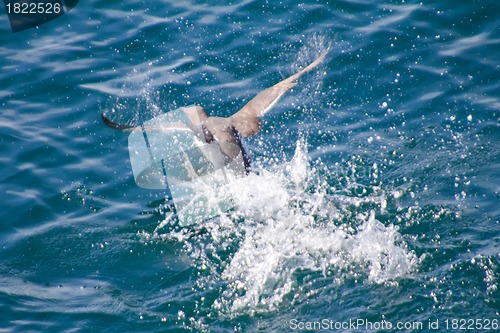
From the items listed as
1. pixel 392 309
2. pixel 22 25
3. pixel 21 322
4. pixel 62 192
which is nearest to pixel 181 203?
pixel 62 192

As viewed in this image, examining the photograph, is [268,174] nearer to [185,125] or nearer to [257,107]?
[257,107]

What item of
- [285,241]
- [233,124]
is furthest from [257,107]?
[285,241]

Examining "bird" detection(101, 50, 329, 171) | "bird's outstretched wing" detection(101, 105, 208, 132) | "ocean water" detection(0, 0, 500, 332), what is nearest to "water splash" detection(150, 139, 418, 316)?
"ocean water" detection(0, 0, 500, 332)

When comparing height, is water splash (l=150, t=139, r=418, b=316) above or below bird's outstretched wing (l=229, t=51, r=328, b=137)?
below

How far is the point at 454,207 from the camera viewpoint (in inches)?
268

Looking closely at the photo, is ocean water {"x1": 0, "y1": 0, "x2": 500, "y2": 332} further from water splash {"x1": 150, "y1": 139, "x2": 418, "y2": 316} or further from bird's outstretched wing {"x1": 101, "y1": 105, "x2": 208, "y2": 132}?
bird's outstretched wing {"x1": 101, "y1": 105, "x2": 208, "y2": 132}

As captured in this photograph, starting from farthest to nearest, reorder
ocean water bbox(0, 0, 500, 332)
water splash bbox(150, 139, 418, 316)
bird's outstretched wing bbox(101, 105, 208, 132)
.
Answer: bird's outstretched wing bbox(101, 105, 208, 132) < water splash bbox(150, 139, 418, 316) < ocean water bbox(0, 0, 500, 332)

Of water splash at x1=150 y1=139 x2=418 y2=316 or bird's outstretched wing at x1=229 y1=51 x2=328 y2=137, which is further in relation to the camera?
bird's outstretched wing at x1=229 y1=51 x2=328 y2=137

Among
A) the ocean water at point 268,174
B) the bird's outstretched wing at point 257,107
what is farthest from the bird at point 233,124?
the ocean water at point 268,174

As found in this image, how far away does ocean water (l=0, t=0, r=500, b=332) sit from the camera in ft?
19.5

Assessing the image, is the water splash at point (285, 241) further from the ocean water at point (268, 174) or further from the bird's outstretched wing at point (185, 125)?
the bird's outstretched wing at point (185, 125)

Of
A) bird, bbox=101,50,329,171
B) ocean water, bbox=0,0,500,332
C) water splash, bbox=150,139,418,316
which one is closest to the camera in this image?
ocean water, bbox=0,0,500,332

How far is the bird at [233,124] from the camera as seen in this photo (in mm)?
7789

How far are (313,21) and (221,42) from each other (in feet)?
4.52
